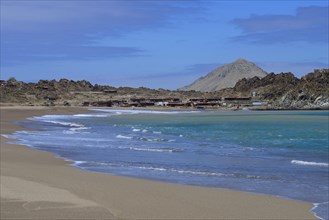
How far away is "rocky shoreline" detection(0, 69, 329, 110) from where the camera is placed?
396ft

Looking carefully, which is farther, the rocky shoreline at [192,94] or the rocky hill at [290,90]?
the rocky hill at [290,90]

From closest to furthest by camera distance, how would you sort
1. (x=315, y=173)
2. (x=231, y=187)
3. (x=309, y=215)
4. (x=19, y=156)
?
(x=309, y=215)
(x=231, y=187)
(x=315, y=173)
(x=19, y=156)

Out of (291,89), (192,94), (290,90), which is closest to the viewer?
(290,90)

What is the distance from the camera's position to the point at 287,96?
12719 cm

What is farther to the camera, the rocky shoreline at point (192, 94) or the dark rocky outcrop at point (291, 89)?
the dark rocky outcrop at point (291, 89)

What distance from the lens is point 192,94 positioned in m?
173

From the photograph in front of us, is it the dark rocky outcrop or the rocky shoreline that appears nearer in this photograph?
the rocky shoreline

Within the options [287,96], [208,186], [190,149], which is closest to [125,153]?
[190,149]

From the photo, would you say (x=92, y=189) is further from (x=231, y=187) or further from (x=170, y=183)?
(x=231, y=187)

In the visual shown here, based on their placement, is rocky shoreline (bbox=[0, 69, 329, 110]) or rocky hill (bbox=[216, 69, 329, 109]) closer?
rocky shoreline (bbox=[0, 69, 329, 110])

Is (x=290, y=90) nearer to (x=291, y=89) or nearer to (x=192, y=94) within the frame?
(x=291, y=89)

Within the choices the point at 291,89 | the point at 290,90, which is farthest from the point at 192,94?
the point at 290,90

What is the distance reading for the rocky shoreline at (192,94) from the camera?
121 m

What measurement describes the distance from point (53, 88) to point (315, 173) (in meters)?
130
